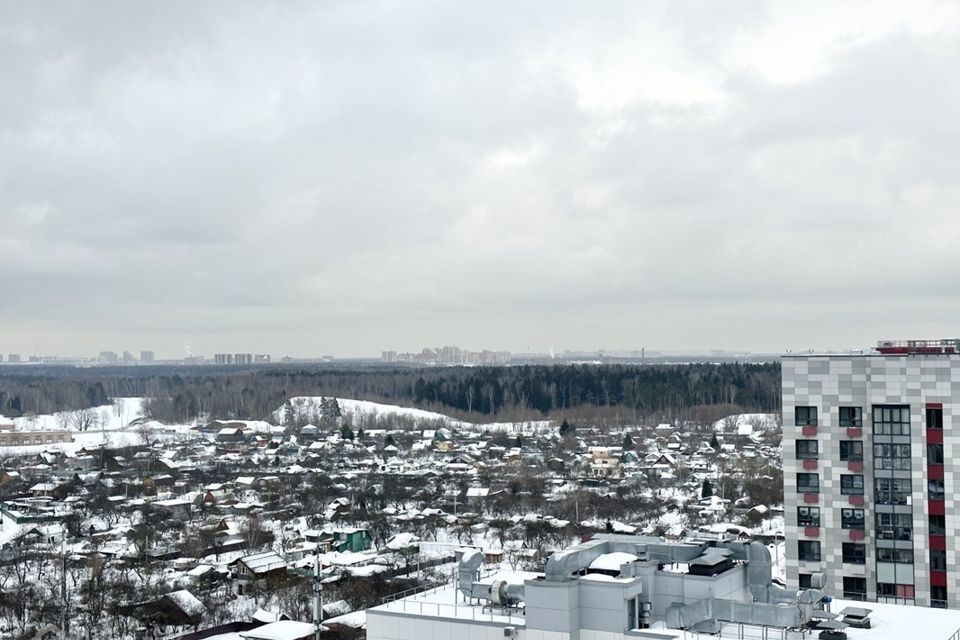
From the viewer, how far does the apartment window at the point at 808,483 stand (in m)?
24.2

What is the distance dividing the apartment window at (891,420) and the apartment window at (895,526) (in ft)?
6.14

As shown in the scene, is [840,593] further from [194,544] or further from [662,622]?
[194,544]

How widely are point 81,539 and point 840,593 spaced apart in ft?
117

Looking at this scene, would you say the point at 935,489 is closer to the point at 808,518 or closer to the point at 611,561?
the point at 808,518

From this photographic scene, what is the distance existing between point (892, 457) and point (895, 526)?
157 cm

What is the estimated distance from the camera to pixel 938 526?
22.8 metres

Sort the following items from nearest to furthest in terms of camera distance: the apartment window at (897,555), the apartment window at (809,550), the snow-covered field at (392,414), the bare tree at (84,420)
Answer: the apartment window at (897,555), the apartment window at (809,550), the snow-covered field at (392,414), the bare tree at (84,420)

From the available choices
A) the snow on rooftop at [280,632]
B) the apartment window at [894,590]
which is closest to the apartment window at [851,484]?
the apartment window at [894,590]

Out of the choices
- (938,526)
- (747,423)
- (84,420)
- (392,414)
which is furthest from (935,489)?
(84,420)

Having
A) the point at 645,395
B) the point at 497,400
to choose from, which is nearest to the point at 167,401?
the point at 497,400

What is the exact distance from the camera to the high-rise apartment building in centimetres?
2284

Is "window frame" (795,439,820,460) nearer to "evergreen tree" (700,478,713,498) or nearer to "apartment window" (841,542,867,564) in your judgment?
"apartment window" (841,542,867,564)

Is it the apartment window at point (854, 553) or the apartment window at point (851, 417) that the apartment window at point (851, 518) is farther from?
the apartment window at point (851, 417)

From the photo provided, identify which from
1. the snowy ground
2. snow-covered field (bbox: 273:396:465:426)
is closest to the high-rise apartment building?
the snowy ground
